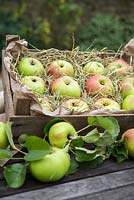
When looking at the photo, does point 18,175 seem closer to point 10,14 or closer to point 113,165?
point 113,165

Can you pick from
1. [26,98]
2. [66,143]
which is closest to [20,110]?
[26,98]

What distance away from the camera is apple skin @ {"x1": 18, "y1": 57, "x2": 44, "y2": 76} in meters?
1.45

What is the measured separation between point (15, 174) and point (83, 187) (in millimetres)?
169

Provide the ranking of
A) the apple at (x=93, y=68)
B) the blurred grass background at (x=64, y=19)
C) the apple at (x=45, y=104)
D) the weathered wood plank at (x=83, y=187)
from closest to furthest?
1. the weathered wood plank at (x=83, y=187)
2. the apple at (x=45, y=104)
3. the apple at (x=93, y=68)
4. the blurred grass background at (x=64, y=19)

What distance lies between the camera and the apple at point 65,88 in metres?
1.33

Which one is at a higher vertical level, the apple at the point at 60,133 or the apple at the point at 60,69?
the apple at the point at 60,69

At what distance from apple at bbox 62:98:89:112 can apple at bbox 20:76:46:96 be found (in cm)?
10

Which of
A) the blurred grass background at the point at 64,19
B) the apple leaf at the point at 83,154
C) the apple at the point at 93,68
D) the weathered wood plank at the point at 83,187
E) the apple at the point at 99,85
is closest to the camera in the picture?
the weathered wood plank at the point at 83,187

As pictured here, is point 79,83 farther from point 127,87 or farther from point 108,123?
point 108,123

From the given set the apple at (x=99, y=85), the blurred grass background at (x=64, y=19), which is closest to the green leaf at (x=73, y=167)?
the apple at (x=99, y=85)

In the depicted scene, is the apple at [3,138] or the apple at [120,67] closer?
the apple at [3,138]

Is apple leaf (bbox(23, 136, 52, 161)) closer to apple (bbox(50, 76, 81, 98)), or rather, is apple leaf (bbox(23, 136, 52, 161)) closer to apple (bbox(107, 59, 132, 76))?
apple (bbox(50, 76, 81, 98))

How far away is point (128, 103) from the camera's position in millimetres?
1280

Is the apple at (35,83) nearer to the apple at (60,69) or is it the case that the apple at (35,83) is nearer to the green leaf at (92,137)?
the apple at (60,69)
